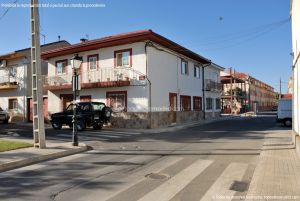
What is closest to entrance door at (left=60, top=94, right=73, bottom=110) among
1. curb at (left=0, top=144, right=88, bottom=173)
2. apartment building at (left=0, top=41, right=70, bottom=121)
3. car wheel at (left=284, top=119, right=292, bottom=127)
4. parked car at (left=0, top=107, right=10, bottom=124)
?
apartment building at (left=0, top=41, right=70, bottom=121)

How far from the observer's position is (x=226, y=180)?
6652 mm

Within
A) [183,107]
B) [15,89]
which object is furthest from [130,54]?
[15,89]

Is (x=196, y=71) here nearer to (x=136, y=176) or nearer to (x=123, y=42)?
(x=123, y=42)

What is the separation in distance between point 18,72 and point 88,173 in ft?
80.3

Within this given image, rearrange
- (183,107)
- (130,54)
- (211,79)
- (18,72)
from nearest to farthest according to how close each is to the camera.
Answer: (130,54) → (183,107) → (18,72) → (211,79)

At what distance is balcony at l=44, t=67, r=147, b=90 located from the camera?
20759 millimetres

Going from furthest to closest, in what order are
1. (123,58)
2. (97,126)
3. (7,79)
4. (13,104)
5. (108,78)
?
1. (13,104)
2. (7,79)
3. (108,78)
4. (123,58)
5. (97,126)

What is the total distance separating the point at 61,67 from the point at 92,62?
3811mm

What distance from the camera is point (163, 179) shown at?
6777mm

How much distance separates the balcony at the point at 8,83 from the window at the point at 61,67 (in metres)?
5.55

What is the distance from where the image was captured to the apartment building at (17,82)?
2809cm

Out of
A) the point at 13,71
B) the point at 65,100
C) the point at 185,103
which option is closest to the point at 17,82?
the point at 13,71

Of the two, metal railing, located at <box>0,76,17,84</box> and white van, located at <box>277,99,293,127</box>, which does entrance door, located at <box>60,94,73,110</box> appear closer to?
metal railing, located at <box>0,76,17,84</box>

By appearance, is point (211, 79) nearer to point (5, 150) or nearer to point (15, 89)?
point (15, 89)
